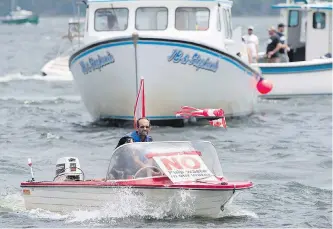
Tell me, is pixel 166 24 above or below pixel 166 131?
above

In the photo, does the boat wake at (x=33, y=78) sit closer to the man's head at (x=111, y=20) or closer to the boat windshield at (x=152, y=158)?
the man's head at (x=111, y=20)

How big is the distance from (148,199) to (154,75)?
9.47 m

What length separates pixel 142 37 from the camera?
75.7 ft

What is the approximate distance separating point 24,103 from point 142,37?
9217 mm

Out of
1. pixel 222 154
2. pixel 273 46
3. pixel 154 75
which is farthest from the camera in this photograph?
pixel 273 46

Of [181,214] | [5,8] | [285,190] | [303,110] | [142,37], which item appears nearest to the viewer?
[181,214]

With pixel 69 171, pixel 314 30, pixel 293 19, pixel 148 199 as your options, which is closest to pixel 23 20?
pixel 293 19

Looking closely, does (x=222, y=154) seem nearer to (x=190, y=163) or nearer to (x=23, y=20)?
(x=190, y=163)

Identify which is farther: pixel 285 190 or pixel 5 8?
pixel 5 8

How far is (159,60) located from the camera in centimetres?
2348

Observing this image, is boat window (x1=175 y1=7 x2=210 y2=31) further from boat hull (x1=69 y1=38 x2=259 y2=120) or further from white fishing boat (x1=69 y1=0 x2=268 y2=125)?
boat hull (x1=69 y1=38 x2=259 y2=120)

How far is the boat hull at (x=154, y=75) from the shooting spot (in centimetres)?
2334

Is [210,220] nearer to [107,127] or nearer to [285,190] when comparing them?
[285,190]

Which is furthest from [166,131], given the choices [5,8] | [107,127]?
[5,8]
